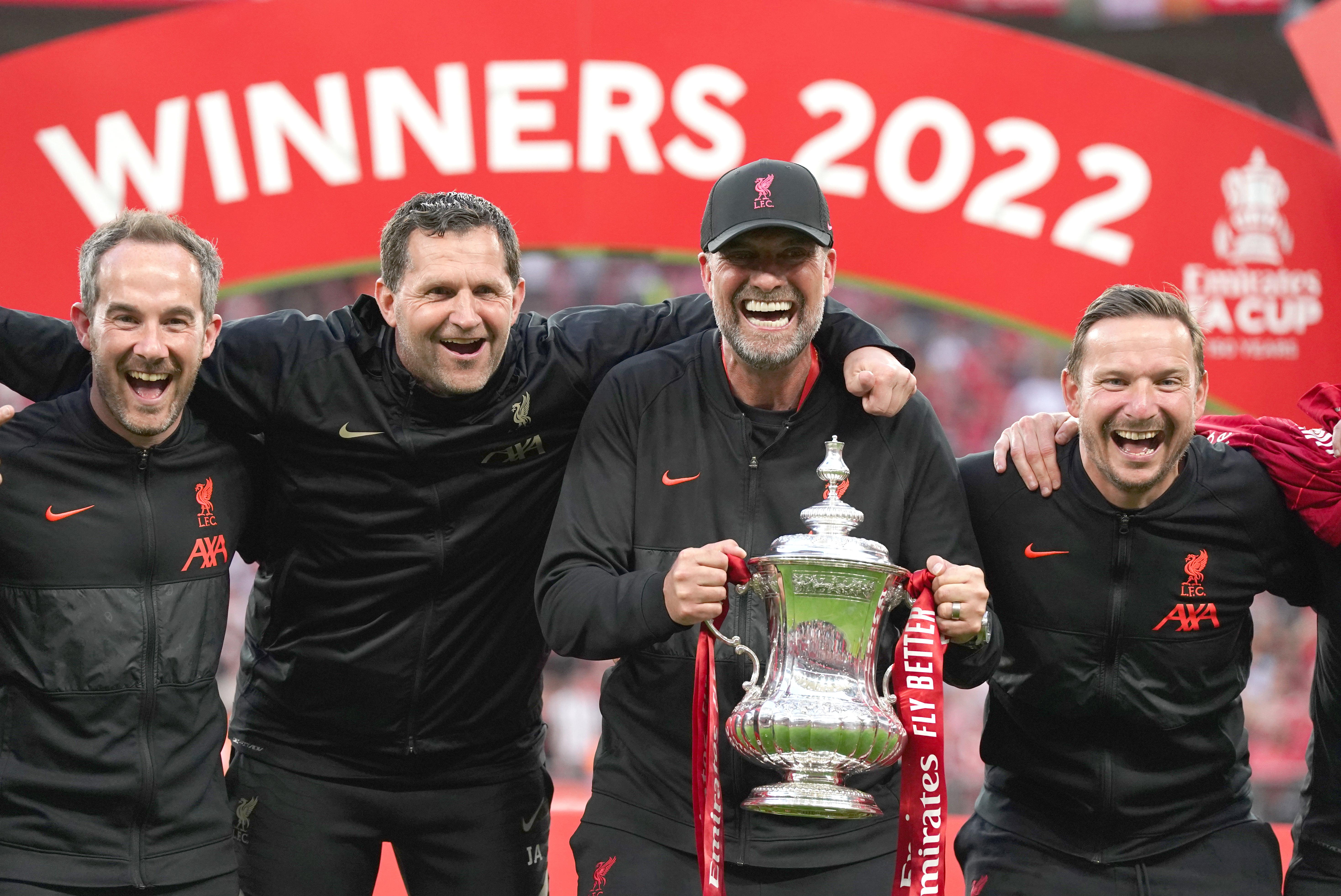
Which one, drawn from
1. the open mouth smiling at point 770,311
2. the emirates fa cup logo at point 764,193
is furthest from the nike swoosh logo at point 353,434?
the emirates fa cup logo at point 764,193

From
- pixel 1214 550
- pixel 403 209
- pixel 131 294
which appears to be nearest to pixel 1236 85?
pixel 1214 550

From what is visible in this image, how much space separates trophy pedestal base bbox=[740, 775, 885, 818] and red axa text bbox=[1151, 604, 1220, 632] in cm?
91

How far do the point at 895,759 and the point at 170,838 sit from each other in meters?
1.42

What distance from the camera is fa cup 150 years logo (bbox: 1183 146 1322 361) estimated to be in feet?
24.5

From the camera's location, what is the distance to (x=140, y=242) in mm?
2750

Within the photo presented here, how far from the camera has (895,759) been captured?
2.39 metres

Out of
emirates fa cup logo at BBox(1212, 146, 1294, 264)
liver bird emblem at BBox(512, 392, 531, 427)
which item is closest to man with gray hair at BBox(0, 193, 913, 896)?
liver bird emblem at BBox(512, 392, 531, 427)

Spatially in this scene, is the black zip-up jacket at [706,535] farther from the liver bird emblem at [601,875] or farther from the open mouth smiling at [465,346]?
the open mouth smiling at [465,346]

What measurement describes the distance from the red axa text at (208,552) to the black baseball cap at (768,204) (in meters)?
1.18

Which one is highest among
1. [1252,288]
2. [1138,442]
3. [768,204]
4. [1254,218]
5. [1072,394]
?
[1254,218]

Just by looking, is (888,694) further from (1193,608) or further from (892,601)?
(1193,608)

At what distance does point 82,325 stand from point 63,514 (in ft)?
1.34

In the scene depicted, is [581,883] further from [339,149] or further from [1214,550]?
[339,149]

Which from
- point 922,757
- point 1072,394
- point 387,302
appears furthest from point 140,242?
point 1072,394
